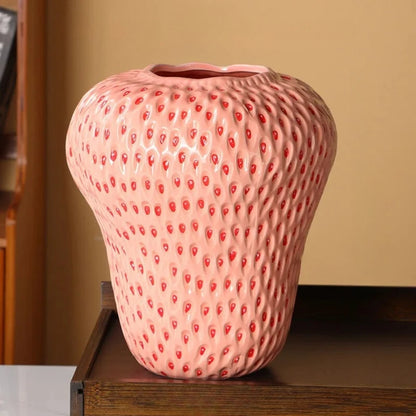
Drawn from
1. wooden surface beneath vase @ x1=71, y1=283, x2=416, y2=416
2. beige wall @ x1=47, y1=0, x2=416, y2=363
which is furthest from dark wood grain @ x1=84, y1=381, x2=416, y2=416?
beige wall @ x1=47, y1=0, x2=416, y2=363

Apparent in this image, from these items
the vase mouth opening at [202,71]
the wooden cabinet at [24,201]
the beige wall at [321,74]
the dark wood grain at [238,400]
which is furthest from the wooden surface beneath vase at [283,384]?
the beige wall at [321,74]

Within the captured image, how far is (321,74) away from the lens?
7.07ft

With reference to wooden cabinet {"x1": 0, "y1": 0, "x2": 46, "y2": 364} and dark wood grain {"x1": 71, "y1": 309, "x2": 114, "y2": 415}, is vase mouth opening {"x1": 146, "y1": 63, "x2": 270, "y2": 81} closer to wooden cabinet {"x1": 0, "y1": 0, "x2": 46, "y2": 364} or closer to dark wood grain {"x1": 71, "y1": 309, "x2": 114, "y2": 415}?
dark wood grain {"x1": 71, "y1": 309, "x2": 114, "y2": 415}

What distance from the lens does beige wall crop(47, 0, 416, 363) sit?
2.14 m

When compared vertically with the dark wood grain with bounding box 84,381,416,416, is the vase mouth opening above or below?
above

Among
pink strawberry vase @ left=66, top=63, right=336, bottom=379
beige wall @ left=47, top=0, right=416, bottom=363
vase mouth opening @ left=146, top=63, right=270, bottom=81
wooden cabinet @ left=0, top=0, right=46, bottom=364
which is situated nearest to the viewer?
pink strawberry vase @ left=66, top=63, right=336, bottom=379

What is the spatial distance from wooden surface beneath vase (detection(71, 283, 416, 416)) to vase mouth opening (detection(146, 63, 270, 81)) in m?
0.26

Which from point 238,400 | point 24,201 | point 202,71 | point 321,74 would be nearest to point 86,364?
point 238,400

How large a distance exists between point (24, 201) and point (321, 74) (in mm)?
866

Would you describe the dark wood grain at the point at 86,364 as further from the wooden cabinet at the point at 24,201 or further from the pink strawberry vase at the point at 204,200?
the wooden cabinet at the point at 24,201

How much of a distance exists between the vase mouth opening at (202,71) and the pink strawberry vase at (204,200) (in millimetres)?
29

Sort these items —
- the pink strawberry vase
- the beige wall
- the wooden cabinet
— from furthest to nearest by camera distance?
the beige wall, the wooden cabinet, the pink strawberry vase

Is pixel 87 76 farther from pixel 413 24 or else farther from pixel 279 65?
pixel 413 24

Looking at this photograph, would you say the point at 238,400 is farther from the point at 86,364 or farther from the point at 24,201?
the point at 24,201
